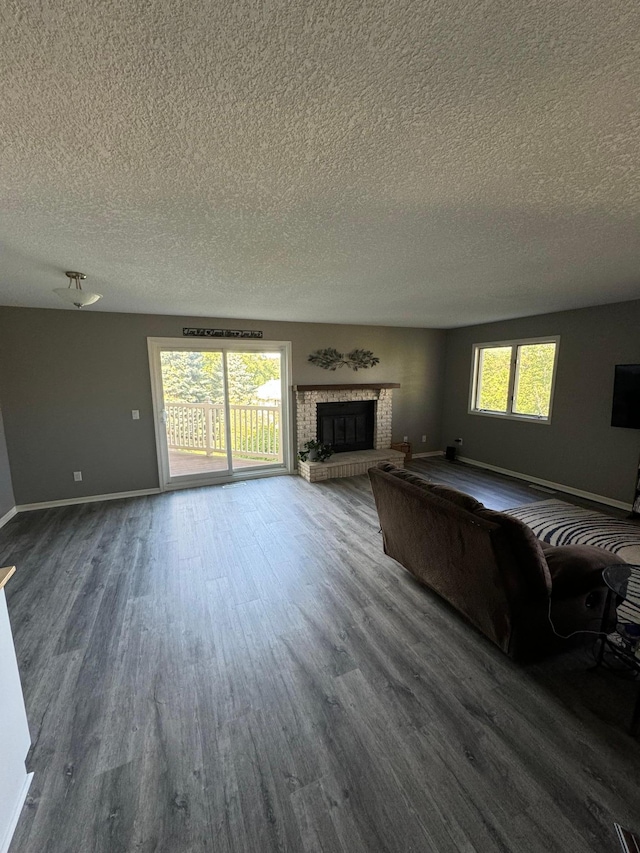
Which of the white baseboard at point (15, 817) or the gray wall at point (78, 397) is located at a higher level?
the gray wall at point (78, 397)

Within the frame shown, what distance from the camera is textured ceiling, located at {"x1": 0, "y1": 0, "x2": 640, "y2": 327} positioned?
73cm

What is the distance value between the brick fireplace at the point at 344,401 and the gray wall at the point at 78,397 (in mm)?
1228

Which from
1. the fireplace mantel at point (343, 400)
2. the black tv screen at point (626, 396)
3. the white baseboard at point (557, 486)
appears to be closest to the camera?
the black tv screen at point (626, 396)

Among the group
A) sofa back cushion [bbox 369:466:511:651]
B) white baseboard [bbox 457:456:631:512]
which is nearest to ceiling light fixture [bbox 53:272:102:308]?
sofa back cushion [bbox 369:466:511:651]

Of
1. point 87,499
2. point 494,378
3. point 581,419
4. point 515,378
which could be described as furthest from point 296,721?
point 494,378

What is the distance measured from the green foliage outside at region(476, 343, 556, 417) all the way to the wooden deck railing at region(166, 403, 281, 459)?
364 cm

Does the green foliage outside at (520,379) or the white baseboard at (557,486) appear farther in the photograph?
the green foliage outside at (520,379)

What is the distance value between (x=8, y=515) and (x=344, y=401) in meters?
4.66

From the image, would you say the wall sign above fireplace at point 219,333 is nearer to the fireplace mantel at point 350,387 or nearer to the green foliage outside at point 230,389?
the green foliage outside at point 230,389

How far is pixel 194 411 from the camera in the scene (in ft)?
17.8

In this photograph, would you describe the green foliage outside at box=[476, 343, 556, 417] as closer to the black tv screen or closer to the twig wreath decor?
the black tv screen

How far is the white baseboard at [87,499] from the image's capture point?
157 inches

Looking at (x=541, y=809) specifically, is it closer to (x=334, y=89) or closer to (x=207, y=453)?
(x=334, y=89)

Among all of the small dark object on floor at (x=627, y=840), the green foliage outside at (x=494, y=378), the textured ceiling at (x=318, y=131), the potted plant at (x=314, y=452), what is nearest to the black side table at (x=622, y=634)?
the small dark object on floor at (x=627, y=840)
